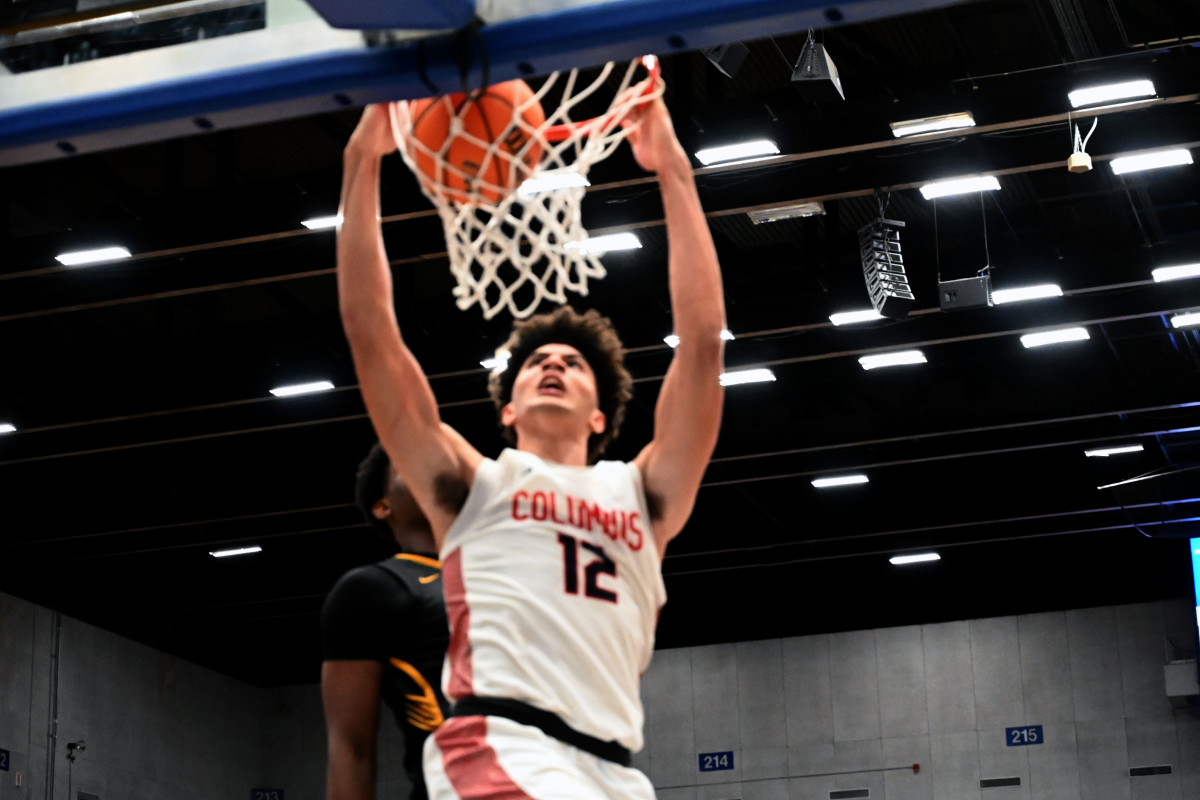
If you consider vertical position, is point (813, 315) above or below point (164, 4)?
above

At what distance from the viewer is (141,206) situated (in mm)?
11148

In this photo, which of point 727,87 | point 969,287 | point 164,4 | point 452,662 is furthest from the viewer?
point 727,87

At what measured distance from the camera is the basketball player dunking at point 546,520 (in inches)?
116

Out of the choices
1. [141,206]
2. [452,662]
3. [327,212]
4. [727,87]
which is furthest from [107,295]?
[452,662]

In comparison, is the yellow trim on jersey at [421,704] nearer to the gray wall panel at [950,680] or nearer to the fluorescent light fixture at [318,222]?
the fluorescent light fixture at [318,222]

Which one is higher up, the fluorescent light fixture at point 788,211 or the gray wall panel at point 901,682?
the fluorescent light fixture at point 788,211

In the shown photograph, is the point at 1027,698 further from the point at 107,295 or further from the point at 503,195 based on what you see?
the point at 503,195

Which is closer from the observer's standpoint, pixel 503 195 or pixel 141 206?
pixel 503 195

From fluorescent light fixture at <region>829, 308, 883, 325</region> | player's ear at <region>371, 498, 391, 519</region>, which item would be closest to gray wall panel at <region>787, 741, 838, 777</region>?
fluorescent light fixture at <region>829, 308, 883, 325</region>

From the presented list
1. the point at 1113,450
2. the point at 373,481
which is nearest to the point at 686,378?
the point at 373,481

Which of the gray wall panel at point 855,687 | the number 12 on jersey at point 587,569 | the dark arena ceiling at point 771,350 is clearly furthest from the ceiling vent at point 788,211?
the gray wall panel at point 855,687

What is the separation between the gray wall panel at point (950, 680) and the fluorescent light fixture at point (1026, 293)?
723 centimetres

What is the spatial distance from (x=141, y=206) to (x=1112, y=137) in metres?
6.45

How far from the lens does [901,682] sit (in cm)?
1819
